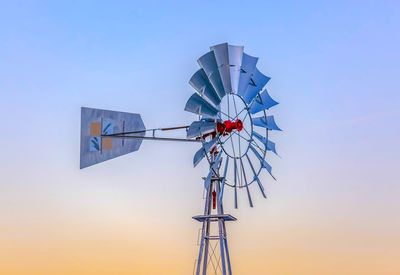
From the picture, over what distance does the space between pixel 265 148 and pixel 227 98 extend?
5.31ft

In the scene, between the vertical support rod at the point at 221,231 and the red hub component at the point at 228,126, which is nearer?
the red hub component at the point at 228,126

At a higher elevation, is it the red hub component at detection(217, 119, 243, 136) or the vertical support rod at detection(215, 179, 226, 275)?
the red hub component at detection(217, 119, 243, 136)

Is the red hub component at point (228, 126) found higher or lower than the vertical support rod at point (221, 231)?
higher

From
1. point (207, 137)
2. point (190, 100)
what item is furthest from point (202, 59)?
point (207, 137)

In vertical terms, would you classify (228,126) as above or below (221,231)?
above

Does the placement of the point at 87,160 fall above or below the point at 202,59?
below

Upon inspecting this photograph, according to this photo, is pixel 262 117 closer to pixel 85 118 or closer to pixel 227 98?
pixel 227 98

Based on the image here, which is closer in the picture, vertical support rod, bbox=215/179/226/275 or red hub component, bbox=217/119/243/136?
red hub component, bbox=217/119/243/136

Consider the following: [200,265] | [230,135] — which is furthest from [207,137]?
[200,265]

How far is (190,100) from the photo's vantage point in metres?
17.3

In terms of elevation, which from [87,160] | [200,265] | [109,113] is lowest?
[200,265]

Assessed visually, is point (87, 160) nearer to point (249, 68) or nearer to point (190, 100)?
point (190, 100)

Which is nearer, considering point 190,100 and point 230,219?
point 190,100

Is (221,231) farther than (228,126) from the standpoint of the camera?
Yes
